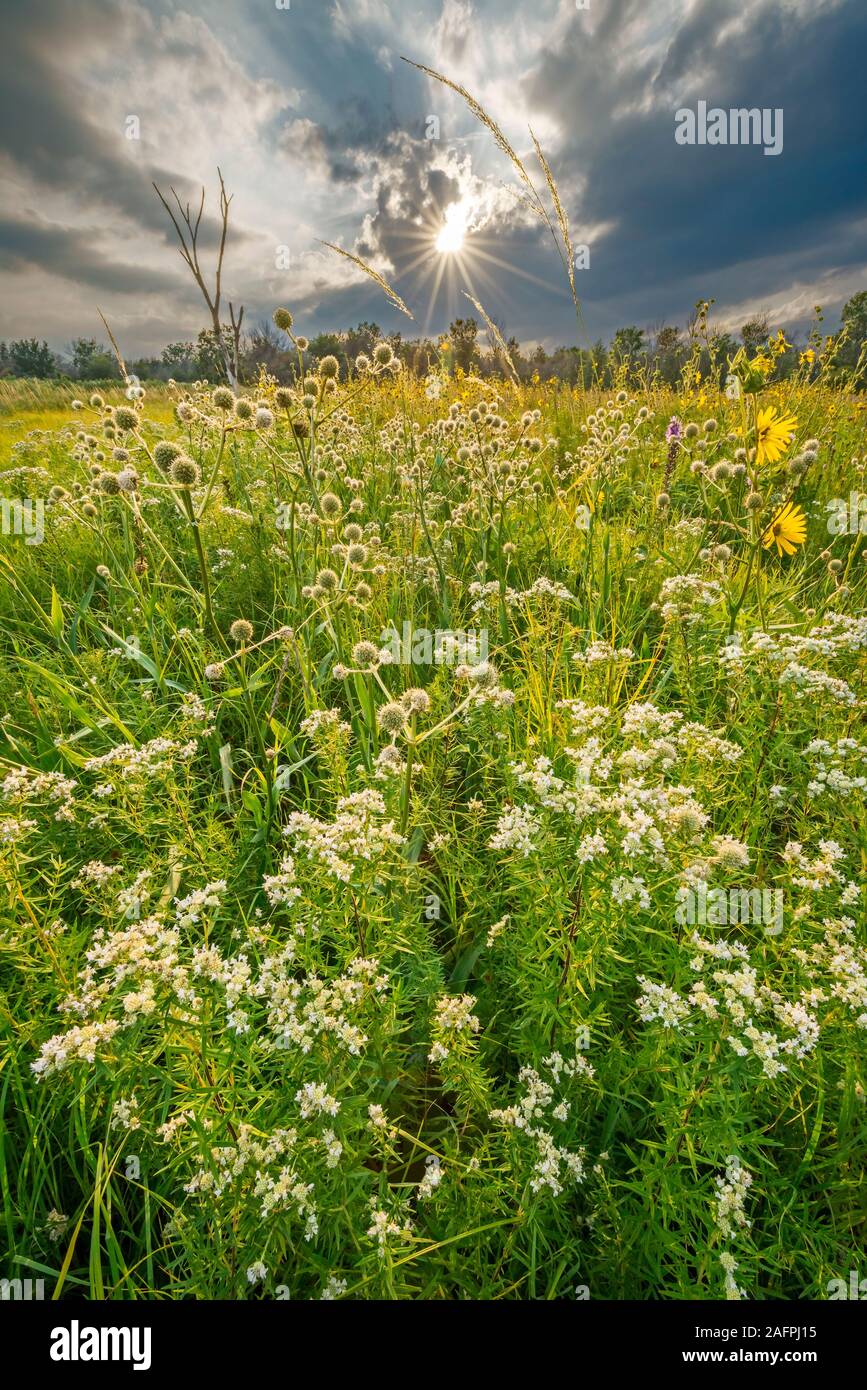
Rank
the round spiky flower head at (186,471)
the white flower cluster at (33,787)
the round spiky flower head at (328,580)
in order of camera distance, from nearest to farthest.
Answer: the white flower cluster at (33,787) → the round spiky flower head at (186,471) → the round spiky flower head at (328,580)

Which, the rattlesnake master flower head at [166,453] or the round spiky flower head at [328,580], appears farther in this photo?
the round spiky flower head at [328,580]

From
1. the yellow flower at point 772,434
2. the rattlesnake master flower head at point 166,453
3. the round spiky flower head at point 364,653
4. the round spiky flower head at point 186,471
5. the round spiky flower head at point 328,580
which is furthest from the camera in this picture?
the yellow flower at point 772,434

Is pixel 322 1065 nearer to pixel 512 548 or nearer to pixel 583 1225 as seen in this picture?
pixel 583 1225

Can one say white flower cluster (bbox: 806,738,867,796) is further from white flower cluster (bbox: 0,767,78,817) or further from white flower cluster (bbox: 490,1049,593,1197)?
white flower cluster (bbox: 0,767,78,817)

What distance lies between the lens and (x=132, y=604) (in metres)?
3.23

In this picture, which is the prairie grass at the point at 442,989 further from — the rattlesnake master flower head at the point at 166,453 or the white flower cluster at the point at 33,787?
the rattlesnake master flower head at the point at 166,453

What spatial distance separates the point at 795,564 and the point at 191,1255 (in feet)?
15.9

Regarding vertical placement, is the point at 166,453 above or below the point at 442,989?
above

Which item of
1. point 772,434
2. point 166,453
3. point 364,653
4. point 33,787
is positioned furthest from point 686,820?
point 772,434

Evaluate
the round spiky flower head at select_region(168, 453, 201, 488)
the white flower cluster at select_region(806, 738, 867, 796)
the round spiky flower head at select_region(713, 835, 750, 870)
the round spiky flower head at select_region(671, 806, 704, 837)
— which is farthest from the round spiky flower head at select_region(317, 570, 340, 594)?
the white flower cluster at select_region(806, 738, 867, 796)

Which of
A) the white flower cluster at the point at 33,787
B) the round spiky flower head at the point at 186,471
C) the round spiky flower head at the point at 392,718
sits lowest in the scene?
the white flower cluster at the point at 33,787

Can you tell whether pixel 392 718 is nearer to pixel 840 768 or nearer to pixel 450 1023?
pixel 450 1023

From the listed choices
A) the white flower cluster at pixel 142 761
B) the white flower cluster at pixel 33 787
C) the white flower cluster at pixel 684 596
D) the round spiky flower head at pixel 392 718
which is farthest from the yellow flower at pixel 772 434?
the white flower cluster at pixel 33 787

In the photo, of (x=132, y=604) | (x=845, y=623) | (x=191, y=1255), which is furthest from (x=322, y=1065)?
(x=132, y=604)
